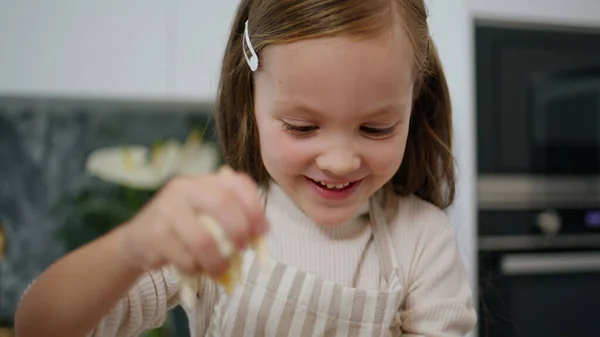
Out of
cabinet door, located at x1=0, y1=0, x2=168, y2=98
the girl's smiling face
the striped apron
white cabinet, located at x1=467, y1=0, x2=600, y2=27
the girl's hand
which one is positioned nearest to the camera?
the girl's hand

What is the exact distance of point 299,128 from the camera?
1.36ft

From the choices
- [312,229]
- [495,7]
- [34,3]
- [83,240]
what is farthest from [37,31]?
[495,7]

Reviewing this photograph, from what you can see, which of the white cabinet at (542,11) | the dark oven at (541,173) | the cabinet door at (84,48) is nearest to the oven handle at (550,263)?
the dark oven at (541,173)

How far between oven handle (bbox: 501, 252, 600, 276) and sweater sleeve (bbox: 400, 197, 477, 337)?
60cm

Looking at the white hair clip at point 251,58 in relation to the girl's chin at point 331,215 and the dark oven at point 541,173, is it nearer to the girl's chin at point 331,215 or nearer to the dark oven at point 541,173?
the girl's chin at point 331,215

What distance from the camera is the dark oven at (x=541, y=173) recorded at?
3.56ft

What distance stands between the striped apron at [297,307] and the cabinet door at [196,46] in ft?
1.78

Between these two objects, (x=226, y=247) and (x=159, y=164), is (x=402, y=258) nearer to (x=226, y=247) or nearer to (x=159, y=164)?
(x=226, y=247)

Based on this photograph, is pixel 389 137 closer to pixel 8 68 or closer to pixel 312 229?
pixel 312 229

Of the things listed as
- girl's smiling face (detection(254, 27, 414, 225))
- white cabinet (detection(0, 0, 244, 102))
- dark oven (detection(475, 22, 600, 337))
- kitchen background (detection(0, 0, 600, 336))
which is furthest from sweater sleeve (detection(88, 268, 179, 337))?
dark oven (detection(475, 22, 600, 337))

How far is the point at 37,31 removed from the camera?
0.96m

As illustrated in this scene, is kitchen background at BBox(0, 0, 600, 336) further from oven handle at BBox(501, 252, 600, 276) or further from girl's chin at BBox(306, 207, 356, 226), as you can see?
girl's chin at BBox(306, 207, 356, 226)

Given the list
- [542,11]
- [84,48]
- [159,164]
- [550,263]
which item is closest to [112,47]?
[84,48]

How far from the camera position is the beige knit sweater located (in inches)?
19.8
